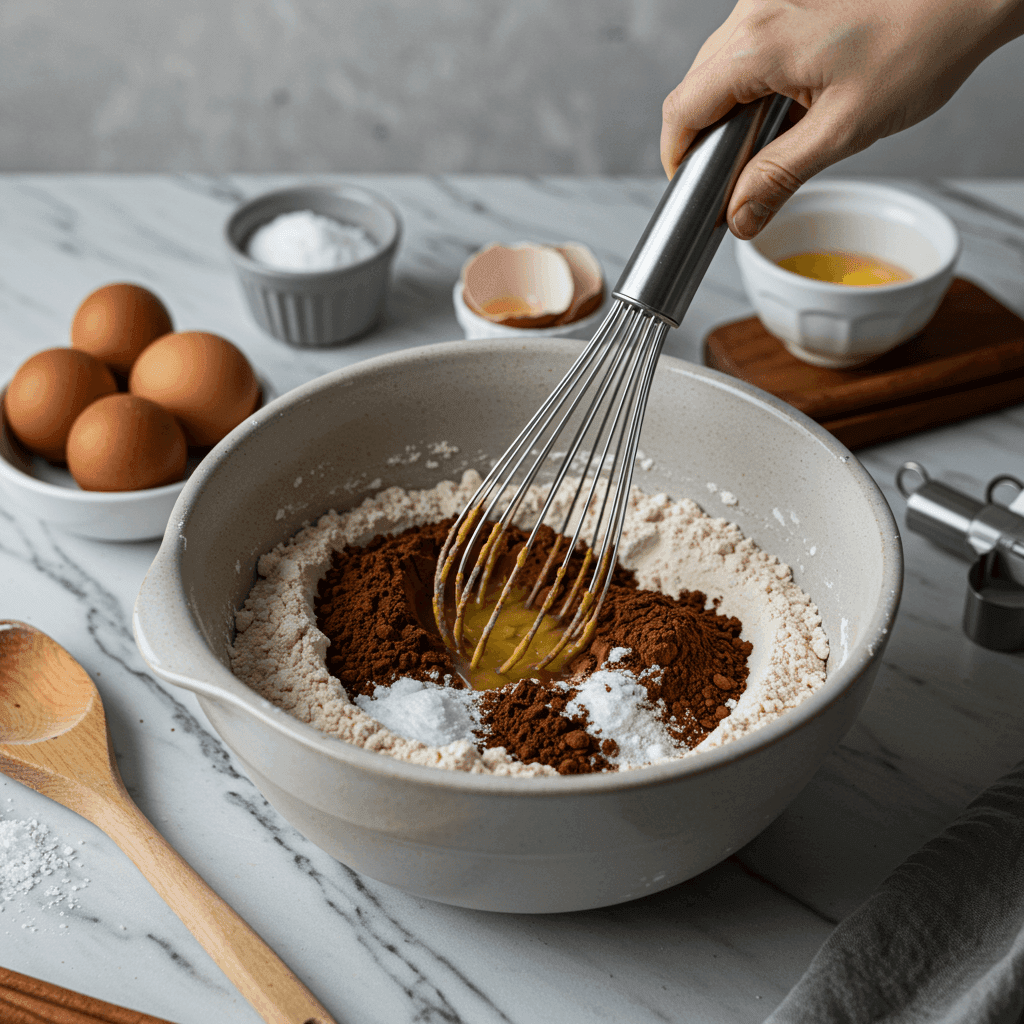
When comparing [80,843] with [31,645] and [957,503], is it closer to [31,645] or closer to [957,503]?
[31,645]

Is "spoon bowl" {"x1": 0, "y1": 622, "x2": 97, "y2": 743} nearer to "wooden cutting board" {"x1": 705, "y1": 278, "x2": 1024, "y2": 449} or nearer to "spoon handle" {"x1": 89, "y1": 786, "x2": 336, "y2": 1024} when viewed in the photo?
"spoon handle" {"x1": 89, "y1": 786, "x2": 336, "y2": 1024}

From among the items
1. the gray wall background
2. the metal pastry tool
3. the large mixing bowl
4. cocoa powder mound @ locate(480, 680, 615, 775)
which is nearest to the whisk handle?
the large mixing bowl

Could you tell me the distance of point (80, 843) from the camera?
2.25 feet

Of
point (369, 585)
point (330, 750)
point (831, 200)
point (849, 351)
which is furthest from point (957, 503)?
point (330, 750)

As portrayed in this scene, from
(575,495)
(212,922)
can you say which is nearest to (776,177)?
(575,495)

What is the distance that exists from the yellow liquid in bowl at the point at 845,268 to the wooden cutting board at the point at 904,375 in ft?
0.22

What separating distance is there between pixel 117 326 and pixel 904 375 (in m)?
0.74

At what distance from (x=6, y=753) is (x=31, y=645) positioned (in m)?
0.10

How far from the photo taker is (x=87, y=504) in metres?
0.84

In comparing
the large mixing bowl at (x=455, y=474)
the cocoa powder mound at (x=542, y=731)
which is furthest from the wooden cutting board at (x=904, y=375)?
the cocoa powder mound at (x=542, y=731)

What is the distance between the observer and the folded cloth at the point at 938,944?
537 millimetres

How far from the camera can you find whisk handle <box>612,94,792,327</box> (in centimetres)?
65

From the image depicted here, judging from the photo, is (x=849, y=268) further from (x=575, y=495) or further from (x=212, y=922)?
(x=212, y=922)

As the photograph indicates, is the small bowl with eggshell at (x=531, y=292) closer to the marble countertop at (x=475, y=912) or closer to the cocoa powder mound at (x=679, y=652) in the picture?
the marble countertop at (x=475, y=912)
